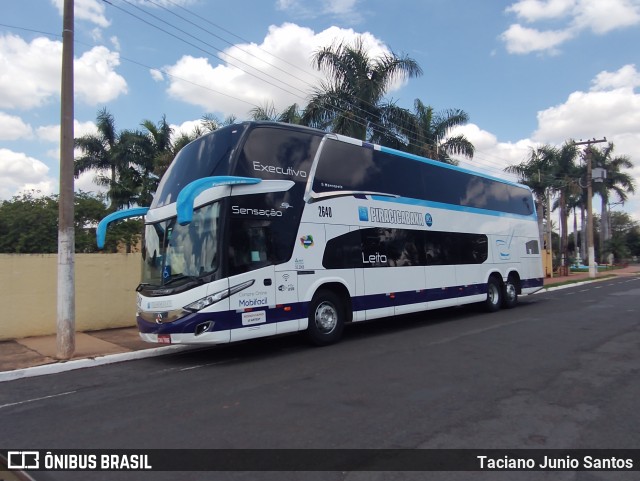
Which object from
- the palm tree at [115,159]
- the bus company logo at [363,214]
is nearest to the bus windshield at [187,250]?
the bus company logo at [363,214]

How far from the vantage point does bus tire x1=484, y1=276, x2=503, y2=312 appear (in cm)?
1510

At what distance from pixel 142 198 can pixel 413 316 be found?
55.2 feet

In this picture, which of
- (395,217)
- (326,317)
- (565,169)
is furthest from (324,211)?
(565,169)

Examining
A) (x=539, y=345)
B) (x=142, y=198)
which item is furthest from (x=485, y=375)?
(x=142, y=198)

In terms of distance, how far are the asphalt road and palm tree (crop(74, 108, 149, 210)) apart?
58.7 feet

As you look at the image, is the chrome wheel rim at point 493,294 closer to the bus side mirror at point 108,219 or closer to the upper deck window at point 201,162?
the upper deck window at point 201,162

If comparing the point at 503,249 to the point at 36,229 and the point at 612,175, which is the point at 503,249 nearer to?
the point at 36,229

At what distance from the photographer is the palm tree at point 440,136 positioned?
2422 centimetres

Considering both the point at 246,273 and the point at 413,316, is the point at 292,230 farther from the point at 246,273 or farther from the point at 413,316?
the point at 413,316

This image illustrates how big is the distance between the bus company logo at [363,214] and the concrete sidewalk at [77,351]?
4.65m

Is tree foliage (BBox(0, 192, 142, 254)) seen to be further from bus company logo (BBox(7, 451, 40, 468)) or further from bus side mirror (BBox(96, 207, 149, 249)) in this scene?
bus company logo (BBox(7, 451, 40, 468))

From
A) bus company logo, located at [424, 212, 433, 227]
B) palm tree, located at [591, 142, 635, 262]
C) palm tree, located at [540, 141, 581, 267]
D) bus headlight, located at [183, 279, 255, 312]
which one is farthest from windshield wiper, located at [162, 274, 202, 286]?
palm tree, located at [591, 142, 635, 262]

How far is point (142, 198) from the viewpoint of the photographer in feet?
84.0

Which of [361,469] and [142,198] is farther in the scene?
[142,198]
